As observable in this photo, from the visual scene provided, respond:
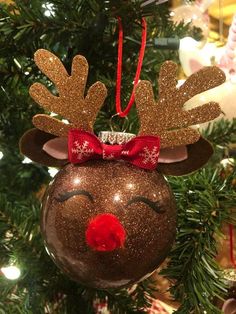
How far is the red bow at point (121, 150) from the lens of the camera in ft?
1.40

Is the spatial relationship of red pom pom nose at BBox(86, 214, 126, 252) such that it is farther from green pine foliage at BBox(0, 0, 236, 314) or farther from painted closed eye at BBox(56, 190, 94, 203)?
green pine foliage at BBox(0, 0, 236, 314)

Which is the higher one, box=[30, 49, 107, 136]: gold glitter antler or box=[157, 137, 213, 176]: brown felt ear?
box=[30, 49, 107, 136]: gold glitter antler

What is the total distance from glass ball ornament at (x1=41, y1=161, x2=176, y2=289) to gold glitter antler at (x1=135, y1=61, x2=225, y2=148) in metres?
0.05

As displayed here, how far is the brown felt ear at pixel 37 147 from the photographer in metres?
0.47

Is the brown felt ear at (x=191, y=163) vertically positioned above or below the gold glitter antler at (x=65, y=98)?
below

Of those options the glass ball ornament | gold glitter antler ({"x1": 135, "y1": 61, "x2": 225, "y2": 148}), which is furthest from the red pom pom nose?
gold glitter antler ({"x1": 135, "y1": 61, "x2": 225, "y2": 148})

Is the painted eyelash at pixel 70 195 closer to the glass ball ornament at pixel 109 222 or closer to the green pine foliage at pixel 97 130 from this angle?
the glass ball ornament at pixel 109 222

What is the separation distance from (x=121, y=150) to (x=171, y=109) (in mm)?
66

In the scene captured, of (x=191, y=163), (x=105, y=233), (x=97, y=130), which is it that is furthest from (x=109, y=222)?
(x=97, y=130)

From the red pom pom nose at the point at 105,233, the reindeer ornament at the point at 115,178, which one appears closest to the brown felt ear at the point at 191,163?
the reindeer ornament at the point at 115,178

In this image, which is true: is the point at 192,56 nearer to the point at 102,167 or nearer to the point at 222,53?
the point at 222,53

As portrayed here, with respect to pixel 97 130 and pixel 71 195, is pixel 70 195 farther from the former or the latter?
pixel 97 130

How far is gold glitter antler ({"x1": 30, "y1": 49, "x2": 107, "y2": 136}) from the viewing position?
1.45 feet

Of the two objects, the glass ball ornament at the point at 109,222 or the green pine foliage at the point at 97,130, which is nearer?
the glass ball ornament at the point at 109,222
